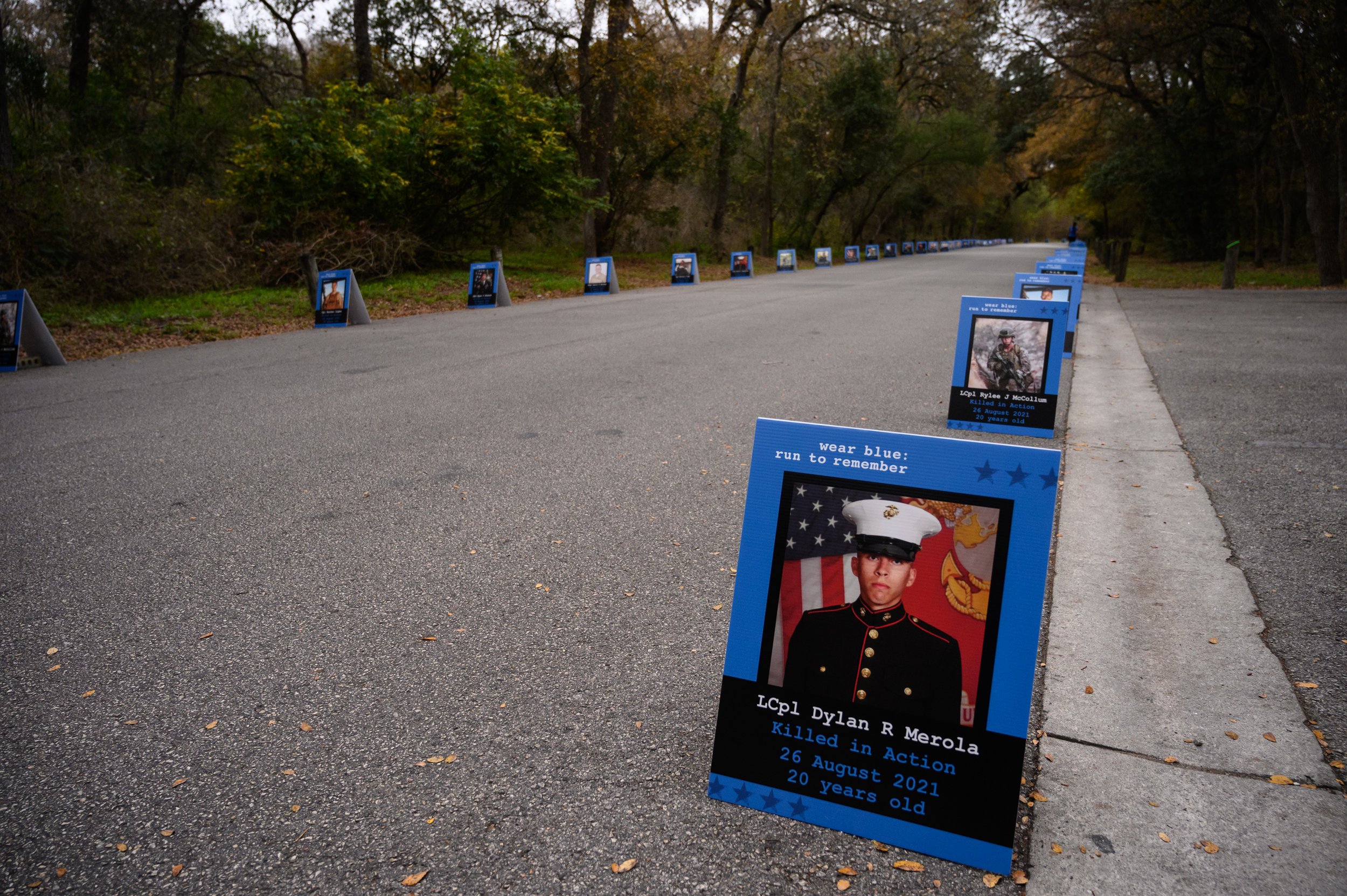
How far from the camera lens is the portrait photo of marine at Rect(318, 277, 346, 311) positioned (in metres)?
13.7

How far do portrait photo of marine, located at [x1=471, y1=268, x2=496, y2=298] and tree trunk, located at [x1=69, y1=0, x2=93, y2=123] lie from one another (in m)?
13.7

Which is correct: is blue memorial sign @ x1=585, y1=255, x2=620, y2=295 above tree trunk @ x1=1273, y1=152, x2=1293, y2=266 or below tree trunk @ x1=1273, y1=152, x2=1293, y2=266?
below

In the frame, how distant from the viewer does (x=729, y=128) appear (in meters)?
31.3

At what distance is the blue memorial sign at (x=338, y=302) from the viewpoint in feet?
44.9

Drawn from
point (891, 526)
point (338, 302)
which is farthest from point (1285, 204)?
point (891, 526)

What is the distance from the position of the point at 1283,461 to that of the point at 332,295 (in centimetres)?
1337

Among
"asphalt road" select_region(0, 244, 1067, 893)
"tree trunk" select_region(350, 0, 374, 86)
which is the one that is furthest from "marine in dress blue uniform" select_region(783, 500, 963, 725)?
"tree trunk" select_region(350, 0, 374, 86)

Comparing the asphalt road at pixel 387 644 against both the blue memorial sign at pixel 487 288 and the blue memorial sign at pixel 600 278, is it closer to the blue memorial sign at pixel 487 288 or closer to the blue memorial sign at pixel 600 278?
the blue memorial sign at pixel 487 288

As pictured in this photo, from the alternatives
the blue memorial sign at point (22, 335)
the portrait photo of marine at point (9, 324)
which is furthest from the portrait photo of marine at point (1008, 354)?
the portrait photo of marine at point (9, 324)

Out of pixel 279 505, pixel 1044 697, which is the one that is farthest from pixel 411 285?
pixel 1044 697

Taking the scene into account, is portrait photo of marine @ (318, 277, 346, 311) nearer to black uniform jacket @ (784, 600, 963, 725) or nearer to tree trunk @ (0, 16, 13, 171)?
tree trunk @ (0, 16, 13, 171)

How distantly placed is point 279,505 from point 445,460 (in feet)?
3.77

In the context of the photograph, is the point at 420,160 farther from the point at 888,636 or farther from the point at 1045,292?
the point at 888,636

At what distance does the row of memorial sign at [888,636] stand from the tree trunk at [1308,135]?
2191 centimetres
